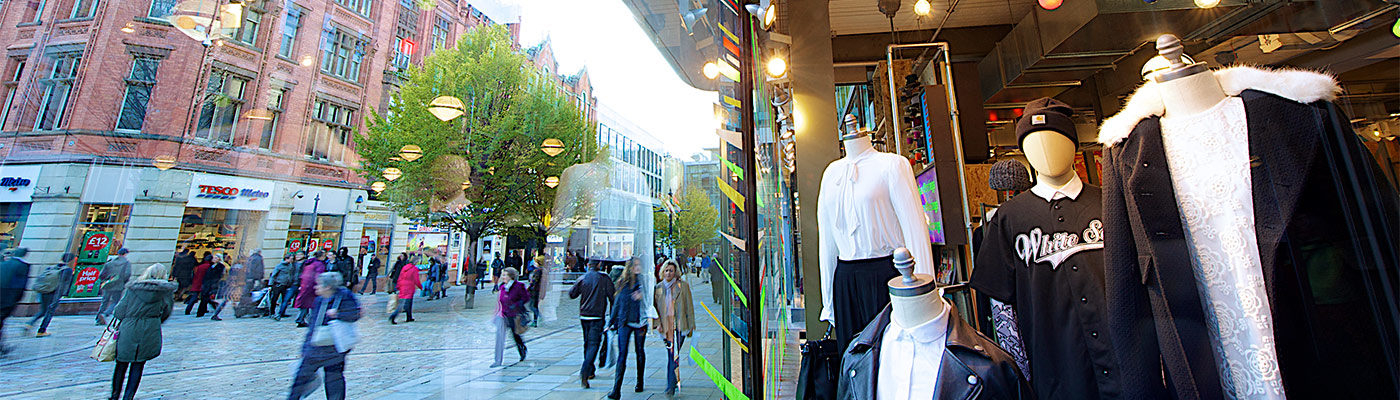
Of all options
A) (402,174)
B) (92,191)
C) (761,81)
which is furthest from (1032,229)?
(92,191)

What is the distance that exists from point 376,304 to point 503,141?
0.52 metres

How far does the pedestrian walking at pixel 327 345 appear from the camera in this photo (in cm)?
96

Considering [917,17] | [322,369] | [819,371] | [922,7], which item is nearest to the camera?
[322,369]

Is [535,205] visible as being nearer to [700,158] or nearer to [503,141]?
[503,141]

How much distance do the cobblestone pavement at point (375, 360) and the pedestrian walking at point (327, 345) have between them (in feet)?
0.07

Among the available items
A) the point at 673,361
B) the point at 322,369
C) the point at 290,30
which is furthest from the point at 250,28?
the point at 673,361

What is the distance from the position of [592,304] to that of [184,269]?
2.91ft

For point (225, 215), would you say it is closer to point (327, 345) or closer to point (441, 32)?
point (327, 345)

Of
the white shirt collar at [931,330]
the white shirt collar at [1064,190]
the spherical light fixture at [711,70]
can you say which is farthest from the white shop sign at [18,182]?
the white shirt collar at [1064,190]

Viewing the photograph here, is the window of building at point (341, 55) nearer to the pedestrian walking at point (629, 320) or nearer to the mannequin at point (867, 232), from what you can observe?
the pedestrian walking at point (629, 320)

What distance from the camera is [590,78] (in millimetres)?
1379

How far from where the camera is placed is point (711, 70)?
1418 millimetres

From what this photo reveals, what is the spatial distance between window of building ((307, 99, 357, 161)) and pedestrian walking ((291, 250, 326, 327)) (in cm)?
25

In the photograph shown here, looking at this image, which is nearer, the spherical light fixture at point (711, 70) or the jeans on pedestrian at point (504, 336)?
the jeans on pedestrian at point (504, 336)
